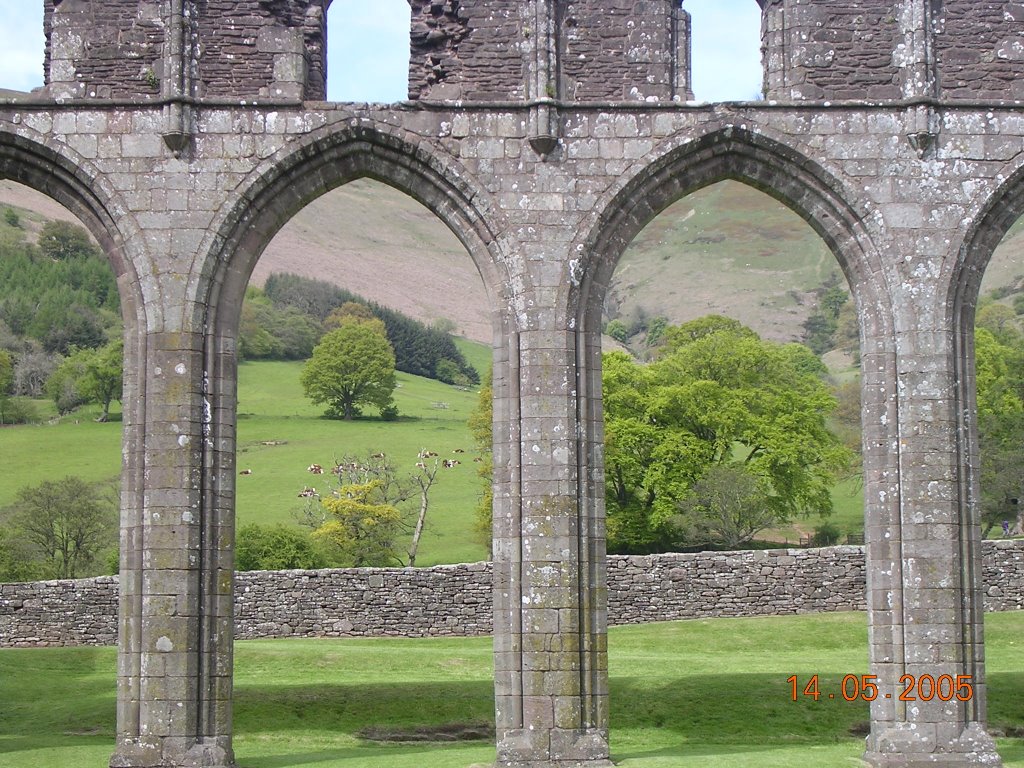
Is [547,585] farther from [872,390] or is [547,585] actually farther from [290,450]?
[290,450]

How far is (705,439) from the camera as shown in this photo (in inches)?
1596

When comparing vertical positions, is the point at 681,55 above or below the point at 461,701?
above

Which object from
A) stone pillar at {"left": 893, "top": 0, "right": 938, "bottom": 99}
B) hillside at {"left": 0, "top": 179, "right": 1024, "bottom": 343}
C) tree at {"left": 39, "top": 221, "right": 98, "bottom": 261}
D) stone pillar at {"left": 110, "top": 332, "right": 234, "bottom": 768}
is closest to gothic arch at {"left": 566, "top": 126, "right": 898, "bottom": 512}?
stone pillar at {"left": 893, "top": 0, "right": 938, "bottom": 99}

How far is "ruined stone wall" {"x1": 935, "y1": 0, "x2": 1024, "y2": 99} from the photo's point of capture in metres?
14.2

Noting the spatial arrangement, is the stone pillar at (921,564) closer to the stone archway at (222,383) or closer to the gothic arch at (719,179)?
the gothic arch at (719,179)

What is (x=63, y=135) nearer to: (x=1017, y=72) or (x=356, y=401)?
A: (x=1017, y=72)

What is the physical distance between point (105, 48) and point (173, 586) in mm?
5114

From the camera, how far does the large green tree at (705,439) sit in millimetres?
37844

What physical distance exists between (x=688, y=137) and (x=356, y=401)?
48.0 meters

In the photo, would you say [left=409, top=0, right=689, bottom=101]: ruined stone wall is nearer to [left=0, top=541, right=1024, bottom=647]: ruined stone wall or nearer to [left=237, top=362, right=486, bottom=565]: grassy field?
[left=0, top=541, right=1024, bottom=647]: ruined stone wall

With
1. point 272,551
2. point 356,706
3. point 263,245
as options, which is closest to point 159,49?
point 263,245

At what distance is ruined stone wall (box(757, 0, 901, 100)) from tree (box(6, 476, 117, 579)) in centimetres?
2577

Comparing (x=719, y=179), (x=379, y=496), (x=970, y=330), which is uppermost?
(x=719, y=179)

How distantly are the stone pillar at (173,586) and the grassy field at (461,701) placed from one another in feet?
2.31
